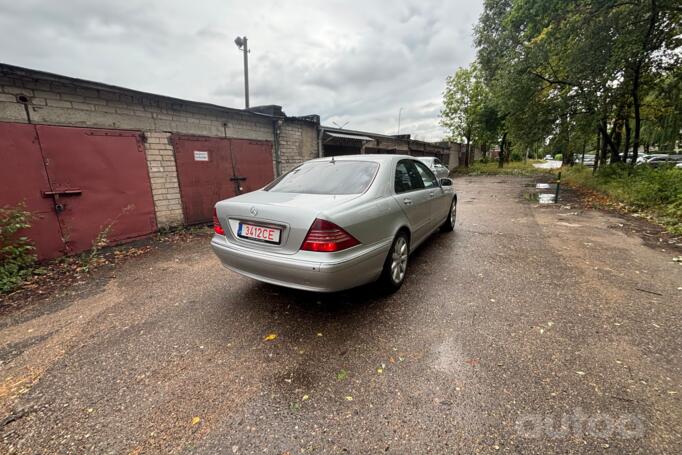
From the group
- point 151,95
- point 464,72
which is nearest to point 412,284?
point 151,95

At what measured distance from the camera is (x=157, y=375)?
2.06 meters

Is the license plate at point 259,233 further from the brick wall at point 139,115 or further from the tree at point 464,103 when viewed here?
the tree at point 464,103

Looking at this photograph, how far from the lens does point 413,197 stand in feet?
11.4

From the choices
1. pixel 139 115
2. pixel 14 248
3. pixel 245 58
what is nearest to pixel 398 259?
pixel 14 248

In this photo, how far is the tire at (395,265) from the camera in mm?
2932

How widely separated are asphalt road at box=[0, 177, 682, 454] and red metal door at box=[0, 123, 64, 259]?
134cm

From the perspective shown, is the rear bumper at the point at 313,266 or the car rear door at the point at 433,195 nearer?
the rear bumper at the point at 313,266

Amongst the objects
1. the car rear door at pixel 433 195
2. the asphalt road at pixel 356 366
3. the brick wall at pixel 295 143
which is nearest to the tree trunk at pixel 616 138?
the asphalt road at pixel 356 366

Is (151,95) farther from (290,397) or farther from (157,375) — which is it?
(290,397)

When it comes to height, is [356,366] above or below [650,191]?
below

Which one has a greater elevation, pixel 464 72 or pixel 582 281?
pixel 464 72

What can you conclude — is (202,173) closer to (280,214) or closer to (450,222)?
(280,214)

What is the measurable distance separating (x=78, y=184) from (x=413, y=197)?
5293mm

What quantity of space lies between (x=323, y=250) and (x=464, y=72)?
29.3m
